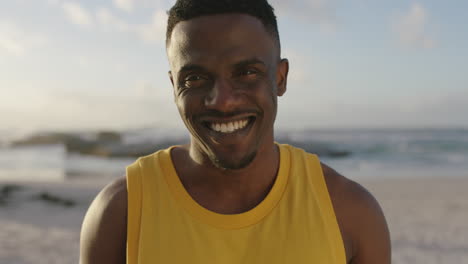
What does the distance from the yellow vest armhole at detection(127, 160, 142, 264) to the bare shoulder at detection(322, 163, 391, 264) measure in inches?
36.3

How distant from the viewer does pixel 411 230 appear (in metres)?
7.27

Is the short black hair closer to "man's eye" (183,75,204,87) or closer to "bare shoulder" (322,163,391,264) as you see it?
"man's eye" (183,75,204,87)

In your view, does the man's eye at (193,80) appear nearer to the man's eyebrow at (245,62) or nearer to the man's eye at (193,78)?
the man's eye at (193,78)

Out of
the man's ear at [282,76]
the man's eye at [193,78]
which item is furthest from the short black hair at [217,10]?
the man's eye at [193,78]

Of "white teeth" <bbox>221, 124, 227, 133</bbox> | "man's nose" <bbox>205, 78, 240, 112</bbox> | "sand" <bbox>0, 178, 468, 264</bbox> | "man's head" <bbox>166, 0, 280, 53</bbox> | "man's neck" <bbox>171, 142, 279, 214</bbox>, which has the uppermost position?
"man's head" <bbox>166, 0, 280, 53</bbox>

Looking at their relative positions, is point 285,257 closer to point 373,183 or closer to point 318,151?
point 373,183

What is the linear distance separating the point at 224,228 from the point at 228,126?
0.45 metres

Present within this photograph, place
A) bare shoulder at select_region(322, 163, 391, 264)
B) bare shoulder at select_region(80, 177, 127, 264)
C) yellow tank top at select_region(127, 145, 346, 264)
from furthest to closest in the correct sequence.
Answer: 1. bare shoulder at select_region(322, 163, 391, 264)
2. bare shoulder at select_region(80, 177, 127, 264)
3. yellow tank top at select_region(127, 145, 346, 264)

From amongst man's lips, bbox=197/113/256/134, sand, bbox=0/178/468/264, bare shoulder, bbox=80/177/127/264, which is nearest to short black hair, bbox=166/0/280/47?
man's lips, bbox=197/113/256/134

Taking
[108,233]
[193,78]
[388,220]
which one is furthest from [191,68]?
[388,220]

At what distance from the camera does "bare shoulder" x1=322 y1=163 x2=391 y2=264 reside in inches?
74.5

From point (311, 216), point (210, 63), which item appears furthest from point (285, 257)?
point (210, 63)

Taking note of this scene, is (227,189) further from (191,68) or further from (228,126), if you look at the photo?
(191,68)

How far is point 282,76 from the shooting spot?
1.98 metres
